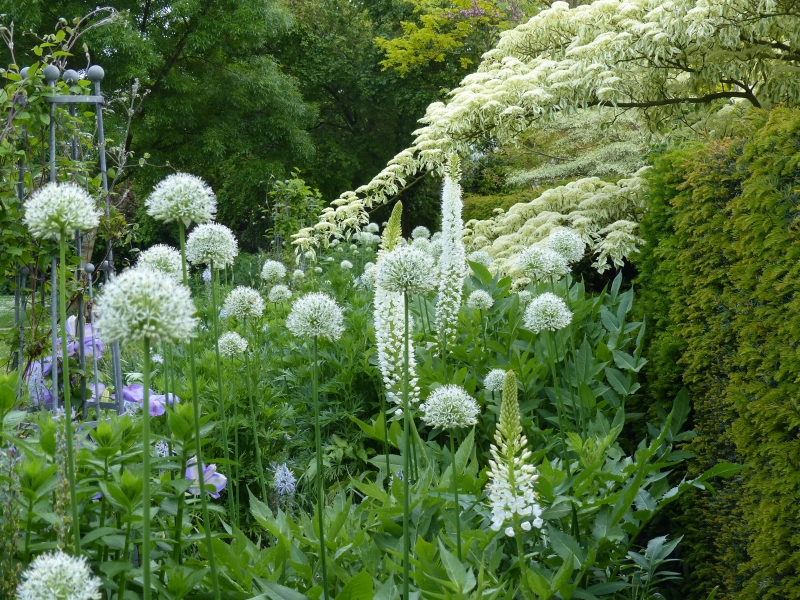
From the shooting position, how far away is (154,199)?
186 cm

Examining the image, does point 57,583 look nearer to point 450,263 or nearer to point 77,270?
point 77,270

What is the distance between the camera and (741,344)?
10.2 ft

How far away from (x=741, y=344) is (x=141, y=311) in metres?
2.65

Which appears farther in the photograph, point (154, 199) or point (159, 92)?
point (159, 92)

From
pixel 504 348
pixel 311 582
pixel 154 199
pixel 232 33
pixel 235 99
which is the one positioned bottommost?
pixel 311 582

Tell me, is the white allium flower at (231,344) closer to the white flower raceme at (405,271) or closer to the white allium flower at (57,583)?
the white flower raceme at (405,271)

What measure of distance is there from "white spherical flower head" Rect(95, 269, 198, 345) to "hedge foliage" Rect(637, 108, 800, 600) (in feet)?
7.44

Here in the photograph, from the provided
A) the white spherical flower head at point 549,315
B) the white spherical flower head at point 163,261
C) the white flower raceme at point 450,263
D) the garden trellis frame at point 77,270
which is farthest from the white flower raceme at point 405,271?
the white flower raceme at point 450,263

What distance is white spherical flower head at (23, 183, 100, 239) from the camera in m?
1.61

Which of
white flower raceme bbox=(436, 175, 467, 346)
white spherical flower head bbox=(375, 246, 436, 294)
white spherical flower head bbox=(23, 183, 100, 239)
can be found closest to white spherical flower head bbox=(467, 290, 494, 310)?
white flower raceme bbox=(436, 175, 467, 346)

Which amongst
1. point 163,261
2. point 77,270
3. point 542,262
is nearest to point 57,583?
point 163,261

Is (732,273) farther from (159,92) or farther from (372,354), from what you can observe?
(159,92)

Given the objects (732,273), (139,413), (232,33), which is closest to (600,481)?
(732,273)

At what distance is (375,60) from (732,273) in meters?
18.7
